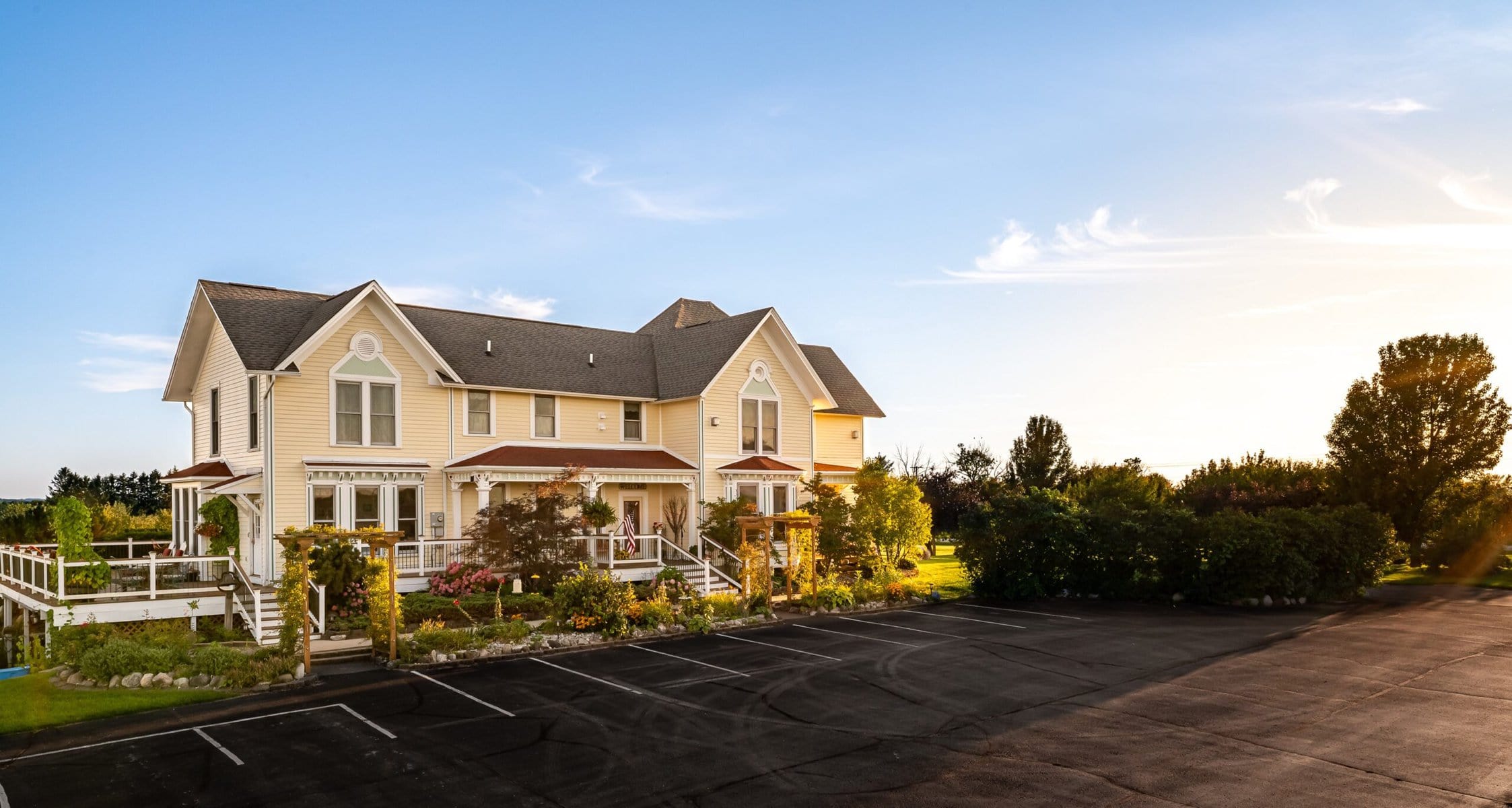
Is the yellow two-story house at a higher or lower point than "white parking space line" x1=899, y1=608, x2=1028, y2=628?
higher

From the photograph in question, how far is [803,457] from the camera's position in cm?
3506

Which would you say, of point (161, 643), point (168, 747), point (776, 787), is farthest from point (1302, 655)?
point (161, 643)

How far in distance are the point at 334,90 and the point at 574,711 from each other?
15090 millimetres

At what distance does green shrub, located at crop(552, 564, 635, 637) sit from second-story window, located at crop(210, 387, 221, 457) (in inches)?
526

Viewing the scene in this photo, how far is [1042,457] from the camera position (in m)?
53.7

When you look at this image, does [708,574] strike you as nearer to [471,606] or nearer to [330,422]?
[471,606]

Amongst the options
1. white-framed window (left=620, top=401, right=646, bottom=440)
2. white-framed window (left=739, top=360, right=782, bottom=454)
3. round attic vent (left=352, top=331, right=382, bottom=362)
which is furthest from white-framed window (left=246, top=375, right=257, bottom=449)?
white-framed window (left=739, top=360, right=782, bottom=454)

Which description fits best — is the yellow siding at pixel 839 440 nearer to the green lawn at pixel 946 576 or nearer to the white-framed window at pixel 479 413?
the green lawn at pixel 946 576

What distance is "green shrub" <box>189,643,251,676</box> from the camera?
16.2m

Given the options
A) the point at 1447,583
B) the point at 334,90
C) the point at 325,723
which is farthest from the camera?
the point at 1447,583

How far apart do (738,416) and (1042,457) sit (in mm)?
27053

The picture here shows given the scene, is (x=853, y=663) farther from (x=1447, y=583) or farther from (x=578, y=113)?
(x=1447, y=583)

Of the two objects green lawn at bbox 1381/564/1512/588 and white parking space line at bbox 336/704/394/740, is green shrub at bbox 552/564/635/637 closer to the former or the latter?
white parking space line at bbox 336/704/394/740

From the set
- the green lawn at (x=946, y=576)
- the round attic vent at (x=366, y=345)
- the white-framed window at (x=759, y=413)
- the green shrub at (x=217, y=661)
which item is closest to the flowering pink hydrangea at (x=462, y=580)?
the round attic vent at (x=366, y=345)
